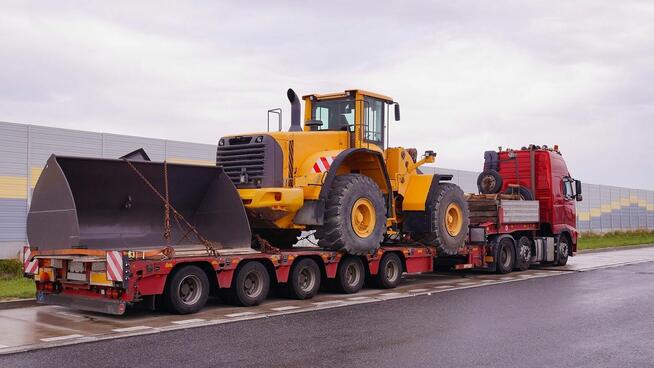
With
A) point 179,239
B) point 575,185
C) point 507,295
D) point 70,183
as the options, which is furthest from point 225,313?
point 575,185

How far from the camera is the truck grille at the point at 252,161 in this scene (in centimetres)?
1361

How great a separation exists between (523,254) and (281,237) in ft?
25.6

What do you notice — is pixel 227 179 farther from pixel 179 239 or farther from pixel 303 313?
pixel 303 313

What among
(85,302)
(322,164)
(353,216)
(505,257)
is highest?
(322,164)

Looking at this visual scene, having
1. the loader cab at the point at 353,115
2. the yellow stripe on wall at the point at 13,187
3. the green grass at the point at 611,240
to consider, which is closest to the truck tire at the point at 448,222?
the loader cab at the point at 353,115

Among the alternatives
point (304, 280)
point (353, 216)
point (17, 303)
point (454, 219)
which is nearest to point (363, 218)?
point (353, 216)

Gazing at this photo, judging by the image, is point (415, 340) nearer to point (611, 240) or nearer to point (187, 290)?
point (187, 290)

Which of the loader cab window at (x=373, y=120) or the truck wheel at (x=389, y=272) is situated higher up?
the loader cab window at (x=373, y=120)

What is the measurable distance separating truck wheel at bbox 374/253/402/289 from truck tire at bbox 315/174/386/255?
0.91 m

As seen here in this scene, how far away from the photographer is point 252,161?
1382cm

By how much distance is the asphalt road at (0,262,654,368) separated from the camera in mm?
7938

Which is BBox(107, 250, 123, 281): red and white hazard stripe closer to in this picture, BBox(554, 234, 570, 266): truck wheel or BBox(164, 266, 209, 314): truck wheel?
BBox(164, 266, 209, 314): truck wheel

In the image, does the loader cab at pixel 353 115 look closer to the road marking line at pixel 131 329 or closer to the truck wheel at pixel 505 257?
the truck wheel at pixel 505 257

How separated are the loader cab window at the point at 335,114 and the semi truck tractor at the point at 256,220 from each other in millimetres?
27
